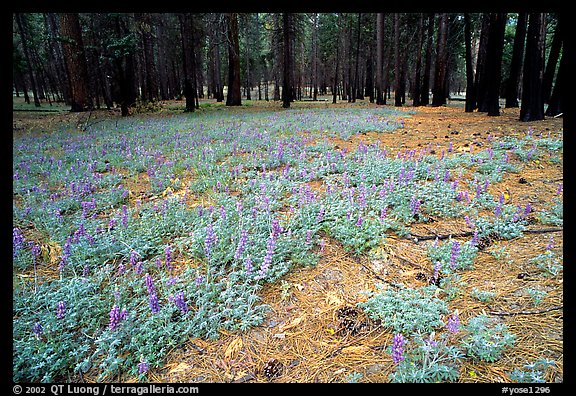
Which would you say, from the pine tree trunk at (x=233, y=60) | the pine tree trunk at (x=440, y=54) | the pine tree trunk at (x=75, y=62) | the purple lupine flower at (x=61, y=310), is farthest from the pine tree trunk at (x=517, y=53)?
the pine tree trunk at (x=75, y=62)

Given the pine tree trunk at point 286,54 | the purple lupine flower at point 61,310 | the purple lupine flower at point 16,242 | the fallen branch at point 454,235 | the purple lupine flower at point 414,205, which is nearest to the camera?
the purple lupine flower at point 61,310

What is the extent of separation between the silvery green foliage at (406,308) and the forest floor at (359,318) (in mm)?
86

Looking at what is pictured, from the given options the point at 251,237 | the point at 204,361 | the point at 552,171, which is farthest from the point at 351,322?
the point at 552,171

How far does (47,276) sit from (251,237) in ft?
6.26

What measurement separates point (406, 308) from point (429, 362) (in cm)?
46

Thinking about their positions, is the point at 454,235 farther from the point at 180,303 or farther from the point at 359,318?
the point at 180,303

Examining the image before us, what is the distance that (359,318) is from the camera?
2.40 meters

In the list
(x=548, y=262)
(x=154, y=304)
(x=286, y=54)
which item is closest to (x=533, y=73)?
(x=548, y=262)

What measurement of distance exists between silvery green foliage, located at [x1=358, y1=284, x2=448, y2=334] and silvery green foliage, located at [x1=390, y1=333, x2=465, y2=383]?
0.10 m

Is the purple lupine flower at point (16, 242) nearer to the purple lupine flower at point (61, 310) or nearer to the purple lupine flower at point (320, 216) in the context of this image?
the purple lupine flower at point (61, 310)

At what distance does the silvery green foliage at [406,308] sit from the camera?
2188 mm

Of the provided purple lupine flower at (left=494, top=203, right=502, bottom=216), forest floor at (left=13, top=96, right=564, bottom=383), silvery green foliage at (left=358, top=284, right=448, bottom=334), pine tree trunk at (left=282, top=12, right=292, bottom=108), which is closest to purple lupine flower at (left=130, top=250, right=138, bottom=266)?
forest floor at (left=13, top=96, right=564, bottom=383)

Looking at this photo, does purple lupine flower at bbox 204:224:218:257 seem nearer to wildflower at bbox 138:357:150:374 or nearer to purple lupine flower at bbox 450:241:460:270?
wildflower at bbox 138:357:150:374
